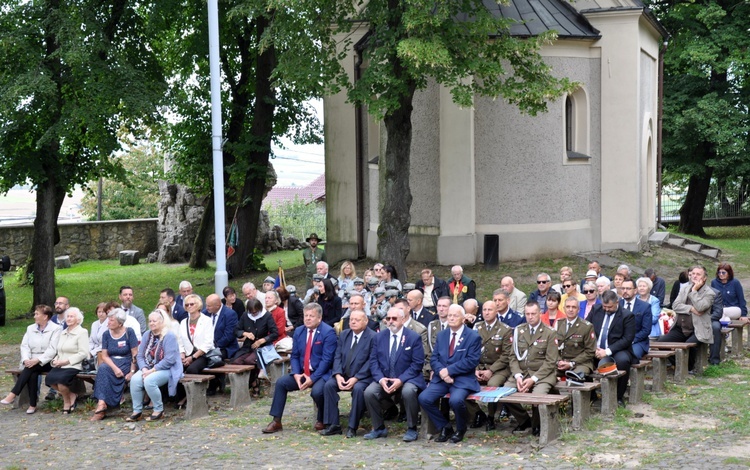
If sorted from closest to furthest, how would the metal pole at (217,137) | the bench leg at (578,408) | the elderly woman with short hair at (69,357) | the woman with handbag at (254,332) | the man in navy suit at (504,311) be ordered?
1. the bench leg at (578,408)
2. the man in navy suit at (504,311)
3. the elderly woman with short hair at (69,357)
4. the woman with handbag at (254,332)
5. the metal pole at (217,137)

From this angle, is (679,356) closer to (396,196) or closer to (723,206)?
(396,196)

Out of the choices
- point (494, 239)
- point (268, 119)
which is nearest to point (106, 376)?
point (494, 239)

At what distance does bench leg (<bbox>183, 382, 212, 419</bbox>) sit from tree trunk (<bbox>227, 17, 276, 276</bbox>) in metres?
14.9

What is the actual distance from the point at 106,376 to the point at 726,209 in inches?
1400

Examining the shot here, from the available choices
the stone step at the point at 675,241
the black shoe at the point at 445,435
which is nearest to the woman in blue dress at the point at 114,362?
the black shoe at the point at 445,435

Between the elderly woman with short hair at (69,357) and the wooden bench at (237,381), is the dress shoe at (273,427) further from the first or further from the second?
the elderly woman with short hair at (69,357)

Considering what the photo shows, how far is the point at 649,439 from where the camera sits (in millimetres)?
9922

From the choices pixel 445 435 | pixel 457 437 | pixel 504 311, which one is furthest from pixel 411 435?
pixel 504 311

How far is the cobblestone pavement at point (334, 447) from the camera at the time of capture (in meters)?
9.29

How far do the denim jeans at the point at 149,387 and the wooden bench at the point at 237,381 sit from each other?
79 centimetres

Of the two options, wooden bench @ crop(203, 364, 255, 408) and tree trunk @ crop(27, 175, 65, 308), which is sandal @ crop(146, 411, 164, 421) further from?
tree trunk @ crop(27, 175, 65, 308)

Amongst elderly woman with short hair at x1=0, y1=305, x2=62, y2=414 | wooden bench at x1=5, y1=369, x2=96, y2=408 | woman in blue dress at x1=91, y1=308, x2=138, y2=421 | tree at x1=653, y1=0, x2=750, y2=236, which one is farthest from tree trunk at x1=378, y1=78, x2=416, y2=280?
tree at x1=653, y1=0, x2=750, y2=236

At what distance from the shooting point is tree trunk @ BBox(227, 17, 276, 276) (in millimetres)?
26328

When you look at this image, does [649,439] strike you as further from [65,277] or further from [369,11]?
[65,277]
